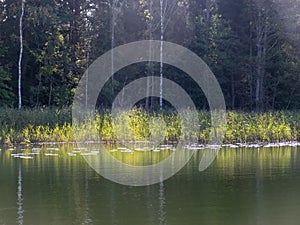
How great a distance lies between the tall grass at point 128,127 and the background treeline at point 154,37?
25.2 ft

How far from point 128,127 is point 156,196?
29.0ft

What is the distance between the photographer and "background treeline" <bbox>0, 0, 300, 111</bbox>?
26344 mm

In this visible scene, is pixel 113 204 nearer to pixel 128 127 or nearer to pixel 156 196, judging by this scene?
pixel 156 196

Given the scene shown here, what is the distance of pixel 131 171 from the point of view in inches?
438

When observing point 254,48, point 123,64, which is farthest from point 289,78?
point 123,64

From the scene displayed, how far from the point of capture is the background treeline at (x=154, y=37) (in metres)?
26.3

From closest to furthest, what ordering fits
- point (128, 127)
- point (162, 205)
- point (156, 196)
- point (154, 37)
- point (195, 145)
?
1. point (162, 205)
2. point (156, 196)
3. point (195, 145)
4. point (128, 127)
5. point (154, 37)

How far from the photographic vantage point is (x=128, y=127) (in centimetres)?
1723

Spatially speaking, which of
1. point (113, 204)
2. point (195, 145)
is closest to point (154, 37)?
point (195, 145)

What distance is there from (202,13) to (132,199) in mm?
22884

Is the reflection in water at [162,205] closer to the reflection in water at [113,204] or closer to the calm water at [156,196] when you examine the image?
the calm water at [156,196]

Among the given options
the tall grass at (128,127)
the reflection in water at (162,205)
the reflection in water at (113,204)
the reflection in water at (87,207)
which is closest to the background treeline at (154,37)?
the tall grass at (128,127)

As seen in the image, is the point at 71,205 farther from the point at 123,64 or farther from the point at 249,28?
the point at 249,28

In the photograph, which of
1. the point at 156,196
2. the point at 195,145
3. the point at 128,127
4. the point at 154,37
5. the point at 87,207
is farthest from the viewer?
the point at 154,37
